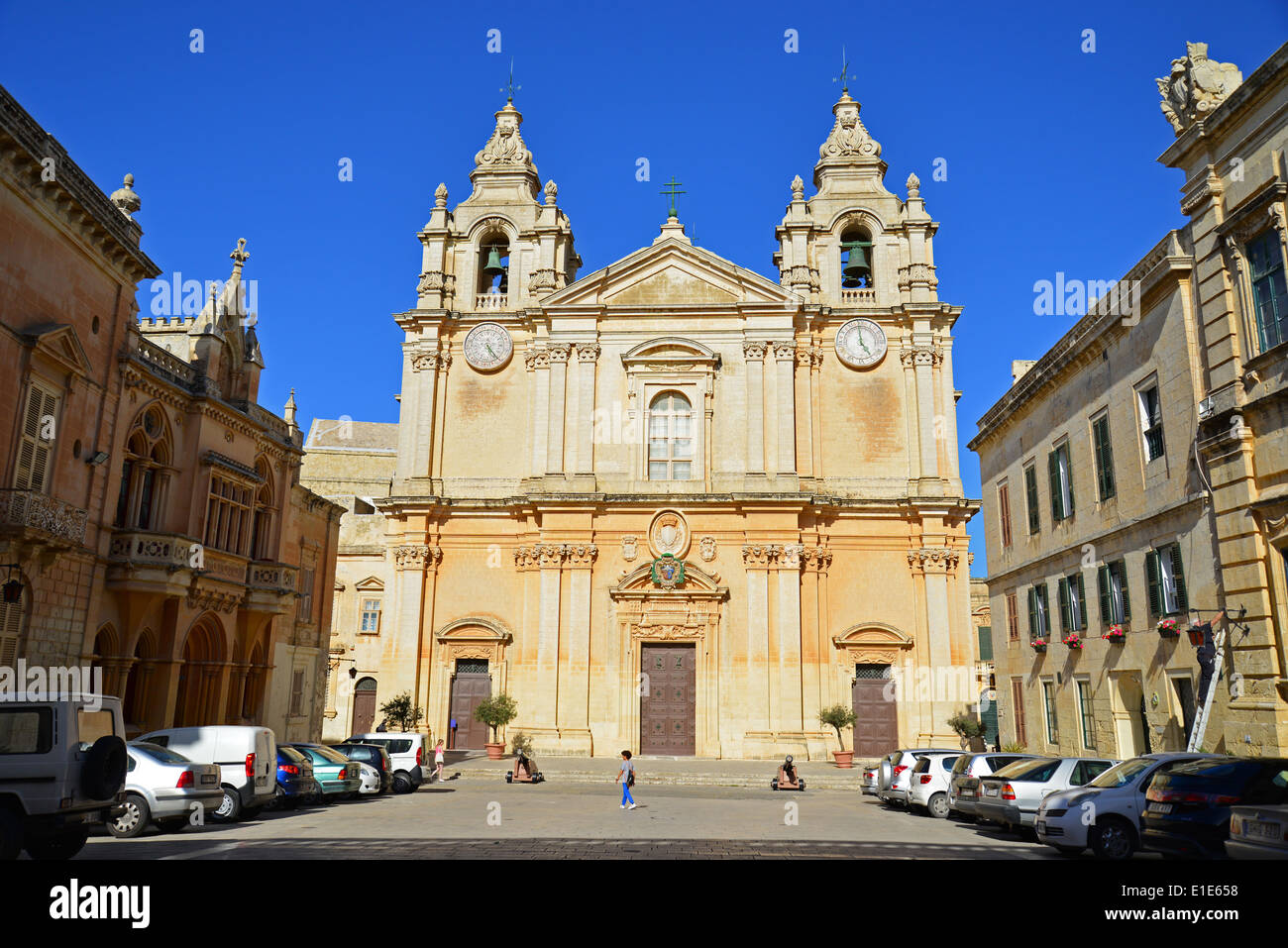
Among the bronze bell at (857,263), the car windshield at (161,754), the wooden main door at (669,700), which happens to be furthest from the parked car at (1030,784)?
the bronze bell at (857,263)

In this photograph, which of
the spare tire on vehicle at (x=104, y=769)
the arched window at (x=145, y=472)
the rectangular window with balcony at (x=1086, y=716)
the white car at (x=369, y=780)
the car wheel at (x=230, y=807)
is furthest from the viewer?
the arched window at (x=145, y=472)

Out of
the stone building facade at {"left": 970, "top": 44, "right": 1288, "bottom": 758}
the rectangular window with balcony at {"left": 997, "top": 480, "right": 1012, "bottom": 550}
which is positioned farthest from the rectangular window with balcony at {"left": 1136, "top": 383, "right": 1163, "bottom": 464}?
the rectangular window with balcony at {"left": 997, "top": 480, "right": 1012, "bottom": 550}

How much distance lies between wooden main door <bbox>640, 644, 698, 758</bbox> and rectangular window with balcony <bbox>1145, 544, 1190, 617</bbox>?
57.0 feet

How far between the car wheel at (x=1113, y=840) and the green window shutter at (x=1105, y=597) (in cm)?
948

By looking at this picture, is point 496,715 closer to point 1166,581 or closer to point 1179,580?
point 1166,581

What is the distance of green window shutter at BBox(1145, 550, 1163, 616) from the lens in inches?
692

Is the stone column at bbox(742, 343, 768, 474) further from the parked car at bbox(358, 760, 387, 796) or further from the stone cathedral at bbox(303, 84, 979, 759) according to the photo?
the parked car at bbox(358, 760, 387, 796)

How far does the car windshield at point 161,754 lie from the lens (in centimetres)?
1430

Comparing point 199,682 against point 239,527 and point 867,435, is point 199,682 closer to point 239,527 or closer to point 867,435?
point 239,527

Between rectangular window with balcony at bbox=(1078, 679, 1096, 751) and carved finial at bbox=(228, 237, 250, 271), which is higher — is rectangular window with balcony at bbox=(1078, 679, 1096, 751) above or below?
below

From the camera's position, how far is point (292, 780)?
18.0m

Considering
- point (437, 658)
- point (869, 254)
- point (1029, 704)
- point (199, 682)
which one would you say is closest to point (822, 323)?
point (869, 254)

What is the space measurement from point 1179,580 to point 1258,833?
9.62 meters

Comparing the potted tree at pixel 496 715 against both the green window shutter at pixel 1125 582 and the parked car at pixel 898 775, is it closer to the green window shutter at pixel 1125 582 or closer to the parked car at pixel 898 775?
the parked car at pixel 898 775
